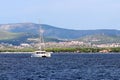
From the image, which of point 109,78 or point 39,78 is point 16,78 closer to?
point 39,78

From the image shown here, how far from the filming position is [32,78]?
9100cm

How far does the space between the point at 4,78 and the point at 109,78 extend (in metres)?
17.6

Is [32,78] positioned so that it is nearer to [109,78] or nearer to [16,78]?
[16,78]

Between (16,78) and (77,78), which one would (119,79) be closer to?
(77,78)

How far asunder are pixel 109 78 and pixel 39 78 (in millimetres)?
11790

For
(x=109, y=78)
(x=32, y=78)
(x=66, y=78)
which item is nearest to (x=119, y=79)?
(x=109, y=78)

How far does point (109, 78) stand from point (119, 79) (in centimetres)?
318

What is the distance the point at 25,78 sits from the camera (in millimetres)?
90500

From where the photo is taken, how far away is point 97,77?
301 feet

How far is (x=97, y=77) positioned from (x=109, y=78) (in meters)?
2.61

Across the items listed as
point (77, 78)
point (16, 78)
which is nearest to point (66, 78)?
point (77, 78)

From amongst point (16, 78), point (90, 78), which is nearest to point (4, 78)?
point (16, 78)

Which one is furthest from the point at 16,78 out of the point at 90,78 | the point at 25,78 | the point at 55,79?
the point at 90,78

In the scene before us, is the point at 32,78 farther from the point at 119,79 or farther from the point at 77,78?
the point at 119,79
